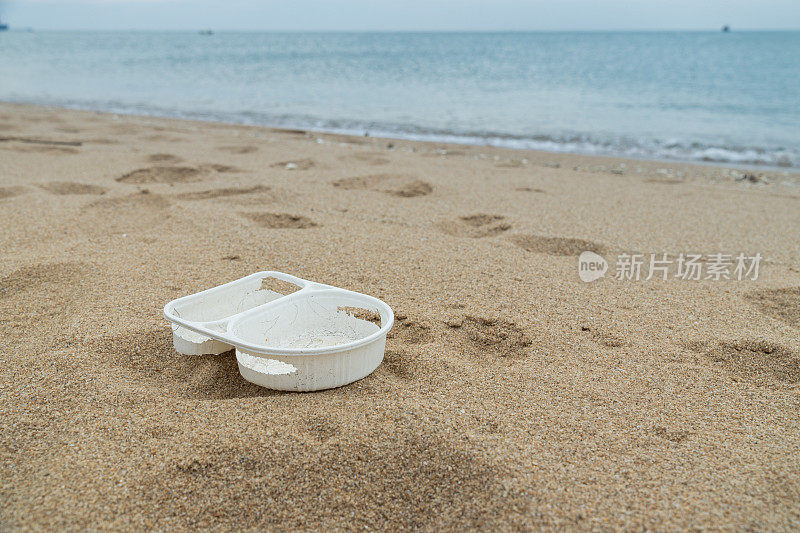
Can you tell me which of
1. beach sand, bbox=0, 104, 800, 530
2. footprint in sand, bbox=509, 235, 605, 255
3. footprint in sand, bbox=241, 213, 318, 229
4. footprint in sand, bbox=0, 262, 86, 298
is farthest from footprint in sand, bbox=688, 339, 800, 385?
footprint in sand, bbox=0, 262, 86, 298

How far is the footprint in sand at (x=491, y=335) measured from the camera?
2.06m

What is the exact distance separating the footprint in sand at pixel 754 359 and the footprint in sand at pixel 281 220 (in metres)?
2.13

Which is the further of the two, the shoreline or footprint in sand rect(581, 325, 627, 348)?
the shoreline

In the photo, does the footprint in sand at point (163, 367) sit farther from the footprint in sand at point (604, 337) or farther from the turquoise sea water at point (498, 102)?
the turquoise sea water at point (498, 102)

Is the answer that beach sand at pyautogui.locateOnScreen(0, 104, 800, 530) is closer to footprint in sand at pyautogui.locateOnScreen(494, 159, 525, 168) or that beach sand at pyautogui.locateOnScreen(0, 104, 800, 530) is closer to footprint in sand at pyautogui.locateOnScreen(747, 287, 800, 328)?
footprint in sand at pyautogui.locateOnScreen(747, 287, 800, 328)

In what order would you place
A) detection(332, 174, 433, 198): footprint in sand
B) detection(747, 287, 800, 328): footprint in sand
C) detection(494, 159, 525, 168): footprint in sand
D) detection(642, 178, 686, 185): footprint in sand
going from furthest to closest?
detection(494, 159, 525, 168): footprint in sand < detection(642, 178, 686, 185): footprint in sand < detection(332, 174, 433, 198): footprint in sand < detection(747, 287, 800, 328): footprint in sand

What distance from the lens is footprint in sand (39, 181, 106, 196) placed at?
3.87 meters

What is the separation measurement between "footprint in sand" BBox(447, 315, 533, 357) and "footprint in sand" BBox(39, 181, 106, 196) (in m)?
2.83

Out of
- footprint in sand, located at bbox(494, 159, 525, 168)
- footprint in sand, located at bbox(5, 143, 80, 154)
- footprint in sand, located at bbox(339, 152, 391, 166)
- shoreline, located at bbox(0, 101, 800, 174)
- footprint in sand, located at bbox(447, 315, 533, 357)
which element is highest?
shoreline, located at bbox(0, 101, 800, 174)

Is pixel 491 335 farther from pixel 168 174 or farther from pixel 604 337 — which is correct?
pixel 168 174

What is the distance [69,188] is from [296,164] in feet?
5.95

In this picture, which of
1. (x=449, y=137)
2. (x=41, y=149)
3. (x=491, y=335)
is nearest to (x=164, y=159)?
(x=41, y=149)

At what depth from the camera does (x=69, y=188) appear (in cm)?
394

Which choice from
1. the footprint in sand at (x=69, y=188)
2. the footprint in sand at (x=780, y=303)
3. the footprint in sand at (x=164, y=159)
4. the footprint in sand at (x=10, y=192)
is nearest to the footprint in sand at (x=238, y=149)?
the footprint in sand at (x=164, y=159)
